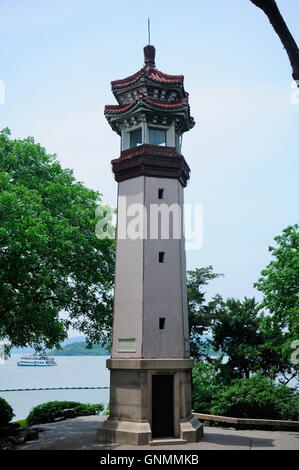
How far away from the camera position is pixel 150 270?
18828mm

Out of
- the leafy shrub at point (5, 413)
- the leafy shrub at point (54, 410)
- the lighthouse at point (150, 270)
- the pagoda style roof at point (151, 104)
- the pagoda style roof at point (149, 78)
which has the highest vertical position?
the pagoda style roof at point (149, 78)

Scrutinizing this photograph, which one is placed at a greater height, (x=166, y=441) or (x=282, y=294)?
(x=282, y=294)

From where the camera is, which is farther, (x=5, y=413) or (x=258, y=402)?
(x=258, y=402)

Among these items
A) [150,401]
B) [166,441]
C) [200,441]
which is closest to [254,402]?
[200,441]

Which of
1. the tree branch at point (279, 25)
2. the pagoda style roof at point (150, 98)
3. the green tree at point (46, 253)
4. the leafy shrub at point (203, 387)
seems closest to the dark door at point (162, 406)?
the green tree at point (46, 253)

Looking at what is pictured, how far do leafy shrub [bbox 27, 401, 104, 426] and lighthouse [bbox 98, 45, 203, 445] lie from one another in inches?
345

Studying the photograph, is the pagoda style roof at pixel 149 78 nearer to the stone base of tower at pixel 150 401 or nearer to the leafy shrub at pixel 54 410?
the stone base of tower at pixel 150 401

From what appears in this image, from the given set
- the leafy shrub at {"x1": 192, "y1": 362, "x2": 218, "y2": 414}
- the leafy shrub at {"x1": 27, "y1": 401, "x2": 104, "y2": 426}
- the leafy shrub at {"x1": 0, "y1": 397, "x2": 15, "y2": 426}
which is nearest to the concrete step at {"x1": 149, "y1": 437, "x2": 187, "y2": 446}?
the leafy shrub at {"x1": 192, "y1": 362, "x2": 218, "y2": 414}

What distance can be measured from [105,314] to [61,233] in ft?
21.2

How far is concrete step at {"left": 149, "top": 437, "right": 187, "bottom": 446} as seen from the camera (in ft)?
53.9

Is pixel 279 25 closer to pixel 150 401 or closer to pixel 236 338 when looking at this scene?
pixel 150 401

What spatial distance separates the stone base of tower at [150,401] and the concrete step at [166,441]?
6.7 inches

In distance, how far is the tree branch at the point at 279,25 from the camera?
22.7 feet

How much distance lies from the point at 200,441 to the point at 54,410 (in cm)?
→ 1184
